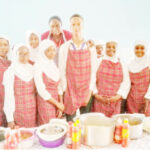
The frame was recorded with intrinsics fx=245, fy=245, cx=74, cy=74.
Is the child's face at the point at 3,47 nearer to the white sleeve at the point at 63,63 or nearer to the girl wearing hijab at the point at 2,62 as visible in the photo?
the girl wearing hijab at the point at 2,62

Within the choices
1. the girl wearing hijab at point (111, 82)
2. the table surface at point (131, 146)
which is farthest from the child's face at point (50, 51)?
the table surface at point (131, 146)

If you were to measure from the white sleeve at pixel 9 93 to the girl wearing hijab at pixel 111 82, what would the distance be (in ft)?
2.90

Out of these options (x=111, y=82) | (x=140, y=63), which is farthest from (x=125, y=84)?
(x=140, y=63)

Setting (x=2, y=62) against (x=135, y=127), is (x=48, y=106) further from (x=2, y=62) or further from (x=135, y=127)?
(x=135, y=127)

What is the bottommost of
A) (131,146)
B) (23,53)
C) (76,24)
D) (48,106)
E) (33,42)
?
(131,146)

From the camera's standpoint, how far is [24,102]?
7.60ft

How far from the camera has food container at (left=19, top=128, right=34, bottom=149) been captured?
5.35 feet

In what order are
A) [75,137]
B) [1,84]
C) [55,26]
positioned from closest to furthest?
1. [75,137]
2. [1,84]
3. [55,26]

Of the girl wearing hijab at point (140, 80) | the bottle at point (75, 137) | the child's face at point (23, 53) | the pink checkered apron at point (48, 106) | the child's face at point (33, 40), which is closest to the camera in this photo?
the bottle at point (75, 137)

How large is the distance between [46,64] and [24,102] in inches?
16.3

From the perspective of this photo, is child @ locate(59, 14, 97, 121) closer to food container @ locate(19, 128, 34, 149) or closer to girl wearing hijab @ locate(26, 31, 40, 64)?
girl wearing hijab @ locate(26, 31, 40, 64)

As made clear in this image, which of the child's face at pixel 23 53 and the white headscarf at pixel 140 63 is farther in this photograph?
the white headscarf at pixel 140 63

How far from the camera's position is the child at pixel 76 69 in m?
2.44

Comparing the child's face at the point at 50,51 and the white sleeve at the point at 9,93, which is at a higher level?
the child's face at the point at 50,51
